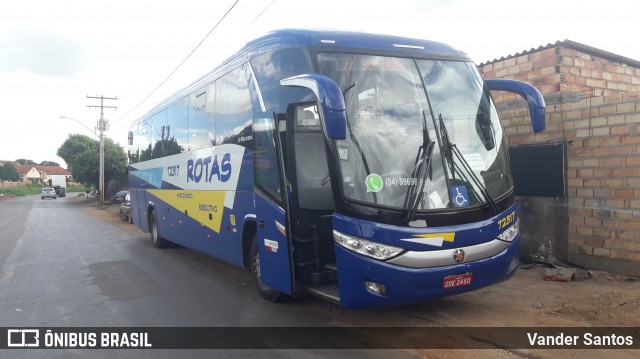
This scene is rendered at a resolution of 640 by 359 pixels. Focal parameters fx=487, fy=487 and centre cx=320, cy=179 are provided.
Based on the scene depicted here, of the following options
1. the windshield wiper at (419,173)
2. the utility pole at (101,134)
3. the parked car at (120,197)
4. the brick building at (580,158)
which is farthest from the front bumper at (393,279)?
the utility pole at (101,134)

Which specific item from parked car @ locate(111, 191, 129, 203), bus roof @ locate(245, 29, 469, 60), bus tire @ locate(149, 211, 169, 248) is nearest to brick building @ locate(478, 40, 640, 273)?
bus roof @ locate(245, 29, 469, 60)

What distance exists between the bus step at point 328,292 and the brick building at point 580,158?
460 cm

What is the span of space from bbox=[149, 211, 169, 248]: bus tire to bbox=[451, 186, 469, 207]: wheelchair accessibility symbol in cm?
901

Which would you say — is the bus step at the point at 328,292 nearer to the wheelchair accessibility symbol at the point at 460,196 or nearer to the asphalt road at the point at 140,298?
the asphalt road at the point at 140,298

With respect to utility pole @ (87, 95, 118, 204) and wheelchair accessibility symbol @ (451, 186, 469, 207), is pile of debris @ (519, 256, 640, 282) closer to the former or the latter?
wheelchair accessibility symbol @ (451, 186, 469, 207)

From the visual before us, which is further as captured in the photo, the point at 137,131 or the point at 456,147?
the point at 137,131

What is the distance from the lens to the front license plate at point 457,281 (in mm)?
4836

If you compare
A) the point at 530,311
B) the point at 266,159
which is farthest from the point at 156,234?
the point at 530,311

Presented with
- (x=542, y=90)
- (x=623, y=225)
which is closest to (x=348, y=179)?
(x=623, y=225)

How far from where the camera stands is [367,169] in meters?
4.92

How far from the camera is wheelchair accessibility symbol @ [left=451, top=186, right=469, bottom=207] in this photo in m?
4.97

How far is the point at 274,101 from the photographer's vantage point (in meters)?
5.99

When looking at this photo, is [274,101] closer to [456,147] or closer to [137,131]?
[456,147]

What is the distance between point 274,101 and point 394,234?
2.36 meters
